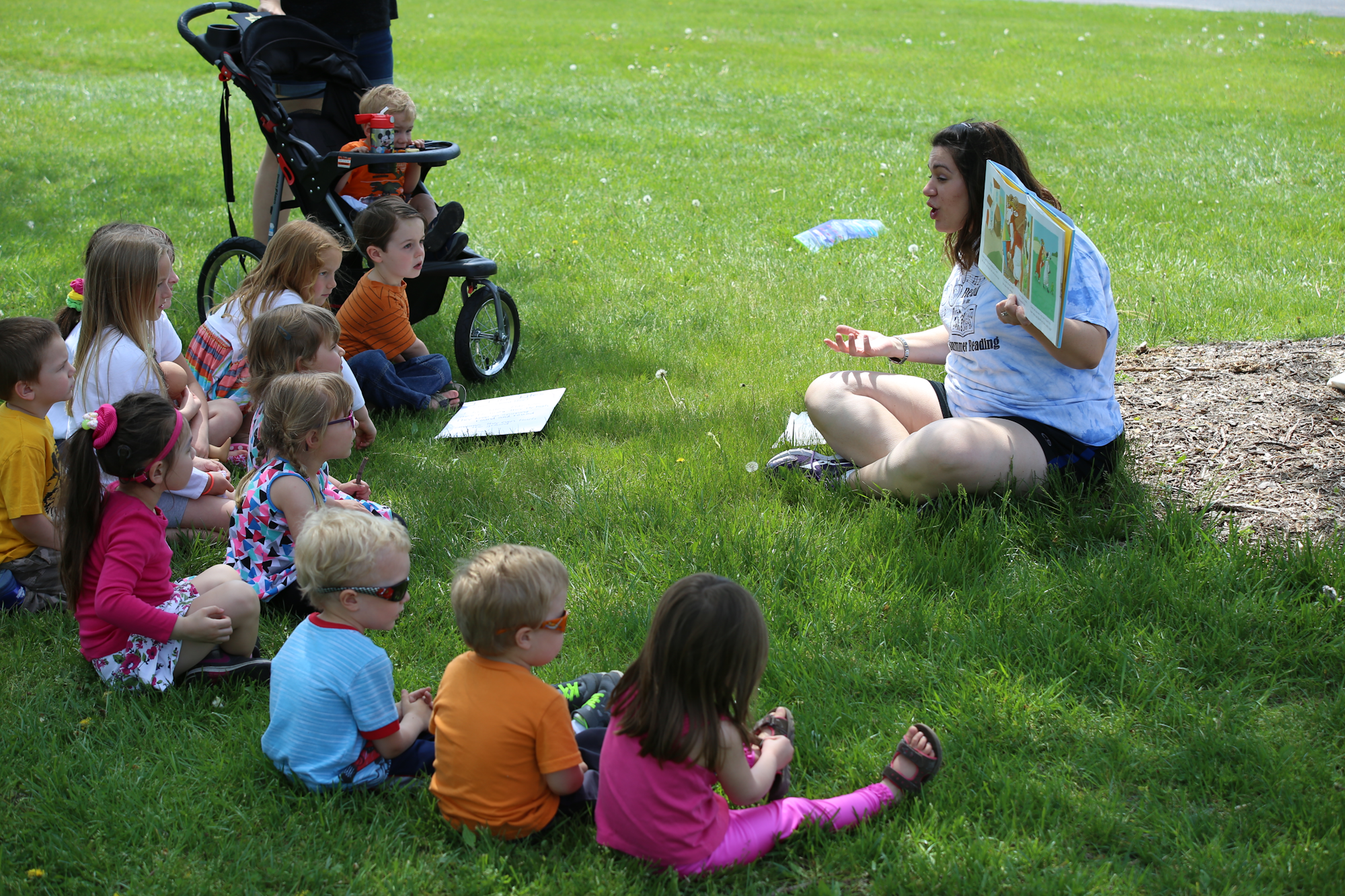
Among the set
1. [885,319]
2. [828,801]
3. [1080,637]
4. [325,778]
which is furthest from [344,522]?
[885,319]

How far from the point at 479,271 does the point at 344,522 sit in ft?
9.57

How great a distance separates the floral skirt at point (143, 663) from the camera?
9.75ft

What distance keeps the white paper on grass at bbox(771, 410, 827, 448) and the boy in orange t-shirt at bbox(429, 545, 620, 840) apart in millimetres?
2265

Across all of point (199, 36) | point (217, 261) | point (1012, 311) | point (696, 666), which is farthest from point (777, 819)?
point (199, 36)

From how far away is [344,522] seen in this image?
8.24 ft

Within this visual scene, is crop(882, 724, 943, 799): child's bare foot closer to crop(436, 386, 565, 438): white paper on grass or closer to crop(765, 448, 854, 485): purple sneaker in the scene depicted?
crop(765, 448, 854, 485): purple sneaker

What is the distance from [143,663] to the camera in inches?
117

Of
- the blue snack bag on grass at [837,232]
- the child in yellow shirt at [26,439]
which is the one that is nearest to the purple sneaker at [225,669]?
the child in yellow shirt at [26,439]

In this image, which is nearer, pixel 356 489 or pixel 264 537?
pixel 264 537

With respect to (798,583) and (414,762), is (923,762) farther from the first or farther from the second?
(414,762)

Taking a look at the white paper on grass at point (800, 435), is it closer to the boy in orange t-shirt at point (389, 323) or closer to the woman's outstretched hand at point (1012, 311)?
the woman's outstretched hand at point (1012, 311)

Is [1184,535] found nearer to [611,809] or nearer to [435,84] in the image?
[611,809]

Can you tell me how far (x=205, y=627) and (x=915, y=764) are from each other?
1.91m

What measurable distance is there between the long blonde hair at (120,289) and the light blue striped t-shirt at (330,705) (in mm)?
1786
